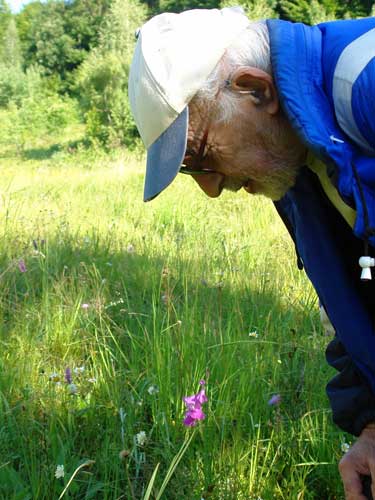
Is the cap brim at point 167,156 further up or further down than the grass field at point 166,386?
further up

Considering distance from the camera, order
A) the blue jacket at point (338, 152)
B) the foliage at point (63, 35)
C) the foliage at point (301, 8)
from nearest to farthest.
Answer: the blue jacket at point (338, 152) < the foliage at point (301, 8) < the foliage at point (63, 35)

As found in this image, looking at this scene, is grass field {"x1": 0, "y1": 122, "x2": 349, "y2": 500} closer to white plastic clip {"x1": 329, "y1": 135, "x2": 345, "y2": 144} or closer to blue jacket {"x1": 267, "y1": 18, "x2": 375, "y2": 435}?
blue jacket {"x1": 267, "y1": 18, "x2": 375, "y2": 435}

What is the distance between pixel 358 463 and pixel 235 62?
1028 mm

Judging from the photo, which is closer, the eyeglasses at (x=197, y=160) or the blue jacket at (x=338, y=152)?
the blue jacket at (x=338, y=152)

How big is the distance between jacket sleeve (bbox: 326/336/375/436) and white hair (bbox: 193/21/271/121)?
0.72m

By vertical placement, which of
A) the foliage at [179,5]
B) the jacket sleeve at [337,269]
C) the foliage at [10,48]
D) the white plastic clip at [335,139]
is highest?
the white plastic clip at [335,139]

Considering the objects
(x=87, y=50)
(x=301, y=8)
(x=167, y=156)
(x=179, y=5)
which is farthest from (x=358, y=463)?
(x=87, y=50)

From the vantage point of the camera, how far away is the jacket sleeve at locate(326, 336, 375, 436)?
1.62 meters

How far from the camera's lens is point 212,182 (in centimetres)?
160

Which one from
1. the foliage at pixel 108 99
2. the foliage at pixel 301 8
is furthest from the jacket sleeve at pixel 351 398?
the foliage at pixel 301 8

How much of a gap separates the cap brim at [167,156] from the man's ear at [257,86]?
13 centimetres

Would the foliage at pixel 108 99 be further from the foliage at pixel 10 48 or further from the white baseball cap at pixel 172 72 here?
the foliage at pixel 10 48

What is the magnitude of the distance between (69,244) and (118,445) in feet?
7.42

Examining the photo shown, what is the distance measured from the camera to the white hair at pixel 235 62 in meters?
1.42
